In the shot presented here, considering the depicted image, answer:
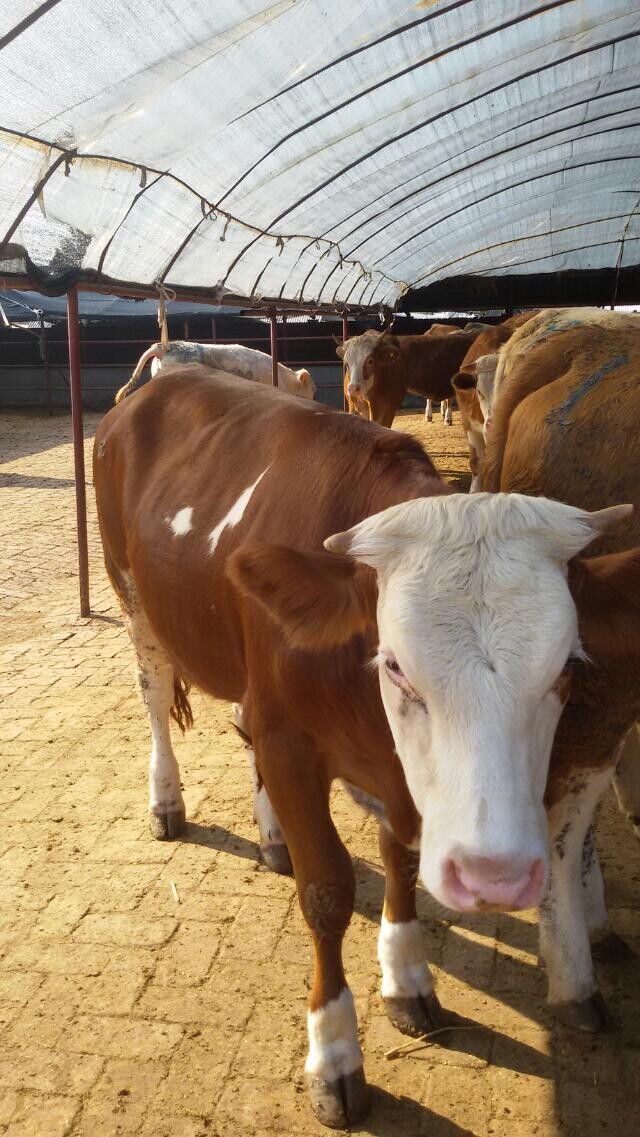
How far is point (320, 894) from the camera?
2.35m

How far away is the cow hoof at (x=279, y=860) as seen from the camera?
3.29 m

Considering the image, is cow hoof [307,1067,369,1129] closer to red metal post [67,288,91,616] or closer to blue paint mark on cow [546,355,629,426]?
blue paint mark on cow [546,355,629,426]

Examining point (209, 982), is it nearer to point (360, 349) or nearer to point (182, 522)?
point (182, 522)

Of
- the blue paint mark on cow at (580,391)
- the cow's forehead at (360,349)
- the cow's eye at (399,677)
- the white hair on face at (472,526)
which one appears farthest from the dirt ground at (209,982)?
the cow's forehead at (360,349)

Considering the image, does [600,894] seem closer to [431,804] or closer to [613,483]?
[613,483]

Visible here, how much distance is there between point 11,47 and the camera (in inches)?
132

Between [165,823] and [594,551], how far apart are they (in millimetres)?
1995

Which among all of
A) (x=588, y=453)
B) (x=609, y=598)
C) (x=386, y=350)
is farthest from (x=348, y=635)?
(x=386, y=350)

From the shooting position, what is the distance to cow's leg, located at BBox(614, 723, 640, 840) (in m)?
3.28

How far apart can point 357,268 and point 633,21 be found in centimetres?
638

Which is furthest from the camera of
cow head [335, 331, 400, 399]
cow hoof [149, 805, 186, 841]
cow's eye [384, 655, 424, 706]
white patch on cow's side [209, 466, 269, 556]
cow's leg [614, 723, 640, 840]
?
cow head [335, 331, 400, 399]

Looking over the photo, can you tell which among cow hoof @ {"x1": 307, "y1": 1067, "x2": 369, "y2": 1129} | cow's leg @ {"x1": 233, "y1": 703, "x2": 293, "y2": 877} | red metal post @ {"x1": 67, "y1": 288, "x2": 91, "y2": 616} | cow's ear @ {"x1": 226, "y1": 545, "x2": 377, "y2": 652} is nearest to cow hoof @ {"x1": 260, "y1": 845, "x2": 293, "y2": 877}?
cow's leg @ {"x1": 233, "y1": 703, "x2": 293, "y2": 877}

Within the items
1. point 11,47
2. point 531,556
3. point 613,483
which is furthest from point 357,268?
point 531,556

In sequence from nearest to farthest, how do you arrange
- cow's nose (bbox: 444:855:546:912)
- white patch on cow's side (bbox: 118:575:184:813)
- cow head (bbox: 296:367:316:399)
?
cow's nose (bbox: 444:855:546:912)
white patch on cow's side (bbox: 118:575:184:813)
cow head (bbox: 296:367:316:399)
